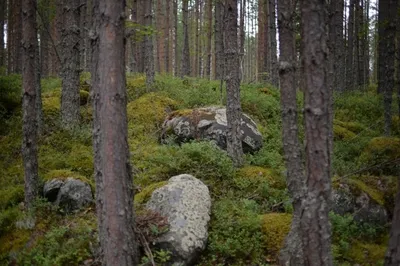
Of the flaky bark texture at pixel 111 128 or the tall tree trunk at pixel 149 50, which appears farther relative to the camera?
the tall tree trunk at pixel 149 50

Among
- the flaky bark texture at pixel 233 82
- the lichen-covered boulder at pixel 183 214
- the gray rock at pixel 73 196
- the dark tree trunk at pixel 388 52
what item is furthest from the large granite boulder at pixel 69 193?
the dark tree trunk at pixel 388 52

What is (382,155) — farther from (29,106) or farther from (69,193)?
(29,106)

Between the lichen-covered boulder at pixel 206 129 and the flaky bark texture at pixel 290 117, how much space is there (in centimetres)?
373

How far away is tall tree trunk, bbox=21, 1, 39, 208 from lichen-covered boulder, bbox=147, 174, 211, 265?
2.51 metres

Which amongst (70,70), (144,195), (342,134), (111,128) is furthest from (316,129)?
(342,134)

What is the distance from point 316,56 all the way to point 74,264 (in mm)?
4973

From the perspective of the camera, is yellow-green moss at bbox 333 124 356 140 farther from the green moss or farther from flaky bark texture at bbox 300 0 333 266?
flaky bark texture at bbox 300 0 333 266

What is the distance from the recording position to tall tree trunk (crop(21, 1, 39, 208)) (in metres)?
7.18

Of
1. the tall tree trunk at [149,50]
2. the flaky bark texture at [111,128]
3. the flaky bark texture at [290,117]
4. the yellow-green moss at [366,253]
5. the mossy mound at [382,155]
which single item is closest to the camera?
the flaky bark texture at [111,128]

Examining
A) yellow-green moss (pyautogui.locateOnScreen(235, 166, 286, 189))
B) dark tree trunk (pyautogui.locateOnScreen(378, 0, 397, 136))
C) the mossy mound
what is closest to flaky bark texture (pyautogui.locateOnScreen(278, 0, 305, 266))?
yellow-green moss (pyautogui.locateOnScreen(235, 166, 286, 189))

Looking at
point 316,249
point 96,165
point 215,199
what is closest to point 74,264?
point 96,165

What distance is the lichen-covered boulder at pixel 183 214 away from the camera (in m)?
5.84

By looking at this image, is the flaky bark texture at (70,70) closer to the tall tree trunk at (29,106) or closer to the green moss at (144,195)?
the tall tree trunk at (29,106)

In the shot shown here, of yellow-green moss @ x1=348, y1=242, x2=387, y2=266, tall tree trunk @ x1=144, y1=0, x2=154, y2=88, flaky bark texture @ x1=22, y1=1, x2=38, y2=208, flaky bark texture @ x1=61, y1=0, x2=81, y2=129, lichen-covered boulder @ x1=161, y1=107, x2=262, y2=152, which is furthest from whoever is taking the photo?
tall tree trunk @ x1=144, y1=0, x2=154, y2=88
